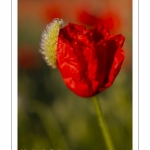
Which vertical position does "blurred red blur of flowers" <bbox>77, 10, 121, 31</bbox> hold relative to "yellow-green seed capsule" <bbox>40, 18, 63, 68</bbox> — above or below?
above

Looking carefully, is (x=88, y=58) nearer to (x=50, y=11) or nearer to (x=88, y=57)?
(x=88, y=57)

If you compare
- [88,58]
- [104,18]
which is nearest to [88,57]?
[88,58]

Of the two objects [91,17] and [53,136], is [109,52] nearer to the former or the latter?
[91,17]

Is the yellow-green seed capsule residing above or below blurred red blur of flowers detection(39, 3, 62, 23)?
below

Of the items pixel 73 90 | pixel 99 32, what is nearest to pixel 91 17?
pixel 99 32

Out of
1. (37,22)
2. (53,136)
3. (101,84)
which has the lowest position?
(53,136)

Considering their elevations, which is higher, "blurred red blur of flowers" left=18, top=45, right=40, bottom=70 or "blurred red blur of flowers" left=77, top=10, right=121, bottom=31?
"blurred red blur of flowers" left=77, top=10, right=121, bottom=31
